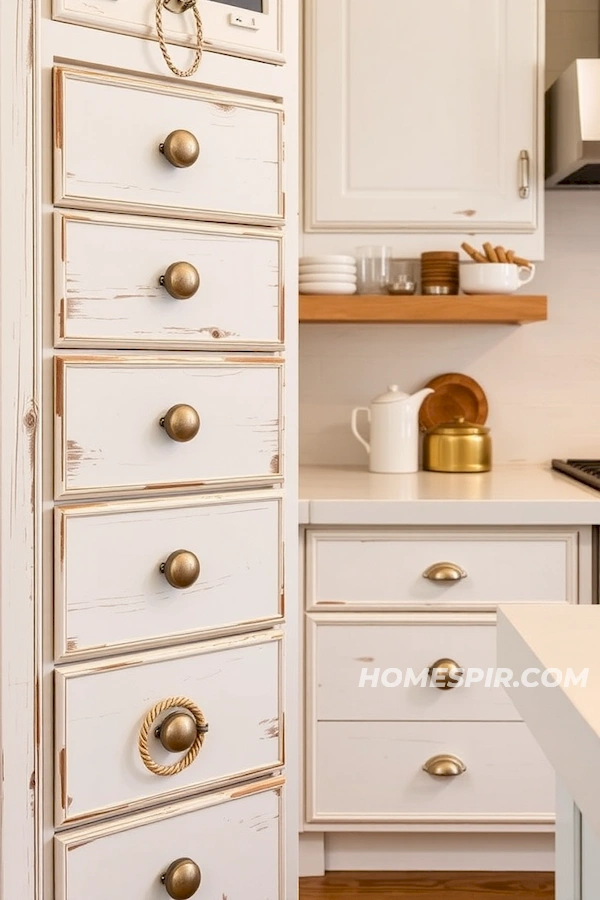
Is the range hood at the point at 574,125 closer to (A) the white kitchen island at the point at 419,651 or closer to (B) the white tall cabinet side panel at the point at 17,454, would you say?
(A) the white kitchen island at the point at 419,651

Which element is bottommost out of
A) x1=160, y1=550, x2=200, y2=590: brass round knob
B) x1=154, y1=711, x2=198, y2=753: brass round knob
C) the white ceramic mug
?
x1=154, y1=711, x2=198, y2=753: brass round knob

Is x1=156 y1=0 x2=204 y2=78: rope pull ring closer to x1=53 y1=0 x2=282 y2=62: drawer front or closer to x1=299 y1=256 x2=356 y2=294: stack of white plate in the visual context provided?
x1=53 y1=0 x2=282 y2=62: drawer front

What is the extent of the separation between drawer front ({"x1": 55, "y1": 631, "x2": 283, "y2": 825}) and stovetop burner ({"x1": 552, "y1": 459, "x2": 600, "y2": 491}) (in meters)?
0.85

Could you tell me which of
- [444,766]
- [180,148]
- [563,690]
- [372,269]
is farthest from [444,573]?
[563,690]

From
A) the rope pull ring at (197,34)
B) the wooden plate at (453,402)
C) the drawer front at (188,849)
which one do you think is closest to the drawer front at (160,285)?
the rope pull ring at (197,34)

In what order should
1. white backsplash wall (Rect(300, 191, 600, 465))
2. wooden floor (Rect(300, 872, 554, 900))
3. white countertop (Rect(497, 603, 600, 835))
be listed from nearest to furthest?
white countertop (Rect(497, 603, 600, 835))
wooden floor (Rect(300, 872, 554, 900))
white backsplash wall (Rect(300, 191, 600, 465))

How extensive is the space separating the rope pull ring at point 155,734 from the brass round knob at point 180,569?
0.17 meters

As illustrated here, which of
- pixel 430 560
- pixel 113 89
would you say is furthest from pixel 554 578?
pixel 113 89

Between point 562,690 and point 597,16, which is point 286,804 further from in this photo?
point 597,16

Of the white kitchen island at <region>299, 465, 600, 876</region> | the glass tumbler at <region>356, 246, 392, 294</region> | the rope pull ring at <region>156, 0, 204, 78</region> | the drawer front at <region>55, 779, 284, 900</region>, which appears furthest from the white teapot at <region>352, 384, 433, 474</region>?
the rope pull ring at <region>156, 0, 204, 78</region>

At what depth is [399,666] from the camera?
201 centimetres

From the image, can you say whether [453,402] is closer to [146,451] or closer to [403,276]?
[403,276]

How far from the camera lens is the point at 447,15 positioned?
2236 mm

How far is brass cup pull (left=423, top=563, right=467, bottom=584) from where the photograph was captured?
1984 millimetres
